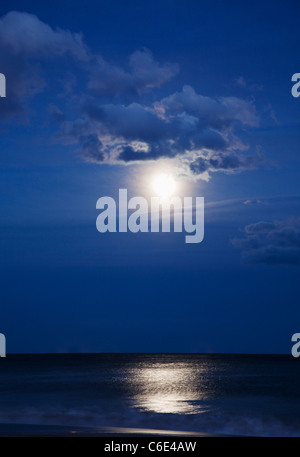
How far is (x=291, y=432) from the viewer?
866 inches

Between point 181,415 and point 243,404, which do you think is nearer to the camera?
point 181,415

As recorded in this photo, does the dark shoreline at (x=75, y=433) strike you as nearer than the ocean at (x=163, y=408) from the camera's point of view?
Yes

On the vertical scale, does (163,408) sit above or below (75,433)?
below

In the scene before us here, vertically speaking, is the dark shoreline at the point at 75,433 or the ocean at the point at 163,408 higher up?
the dark shoreline at the point at 75,433

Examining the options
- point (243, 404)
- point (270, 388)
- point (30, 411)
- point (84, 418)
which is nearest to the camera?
point (84, 418)

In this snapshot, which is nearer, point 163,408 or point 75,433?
point 75,433

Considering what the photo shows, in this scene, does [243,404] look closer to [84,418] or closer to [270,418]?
[270,418]

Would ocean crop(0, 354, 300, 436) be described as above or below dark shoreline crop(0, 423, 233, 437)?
below

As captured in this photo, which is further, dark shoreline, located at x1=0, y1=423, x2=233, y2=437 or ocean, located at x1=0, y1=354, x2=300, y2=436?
ocean, located at x1=0, y1=354, x2=300, y2=436

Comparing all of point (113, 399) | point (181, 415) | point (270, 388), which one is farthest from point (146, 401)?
point (270, 388)
